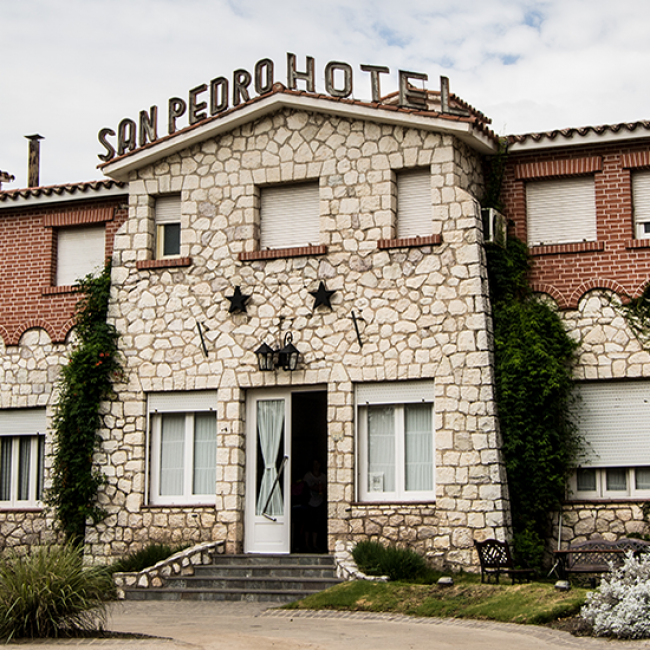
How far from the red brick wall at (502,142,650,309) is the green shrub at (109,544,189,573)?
→ 23.4 ft

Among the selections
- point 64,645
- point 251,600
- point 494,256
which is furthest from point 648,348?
point 64,645

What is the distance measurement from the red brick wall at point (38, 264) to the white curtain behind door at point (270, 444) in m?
4.42

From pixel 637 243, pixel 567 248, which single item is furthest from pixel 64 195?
pixel 637 243

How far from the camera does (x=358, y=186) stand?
54.6 feet

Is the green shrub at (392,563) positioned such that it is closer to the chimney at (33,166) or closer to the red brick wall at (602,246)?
the red brick wall at (602,246)

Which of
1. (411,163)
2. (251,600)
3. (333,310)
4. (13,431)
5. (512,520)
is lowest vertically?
(251,600)

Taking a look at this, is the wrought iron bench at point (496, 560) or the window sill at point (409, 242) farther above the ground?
the window sill at point (409, 242)

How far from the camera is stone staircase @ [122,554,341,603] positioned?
1493 centimetres

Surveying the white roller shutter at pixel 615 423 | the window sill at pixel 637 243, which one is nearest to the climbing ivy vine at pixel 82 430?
the white roller shutter at pixel 615 423

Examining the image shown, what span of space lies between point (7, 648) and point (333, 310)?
26.2 feet

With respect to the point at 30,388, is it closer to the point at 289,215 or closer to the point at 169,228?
the point at 169,228

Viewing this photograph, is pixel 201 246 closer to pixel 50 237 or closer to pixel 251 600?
pixel 50 237

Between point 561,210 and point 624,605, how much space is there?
783 cm

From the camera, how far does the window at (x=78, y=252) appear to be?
19281 mm
